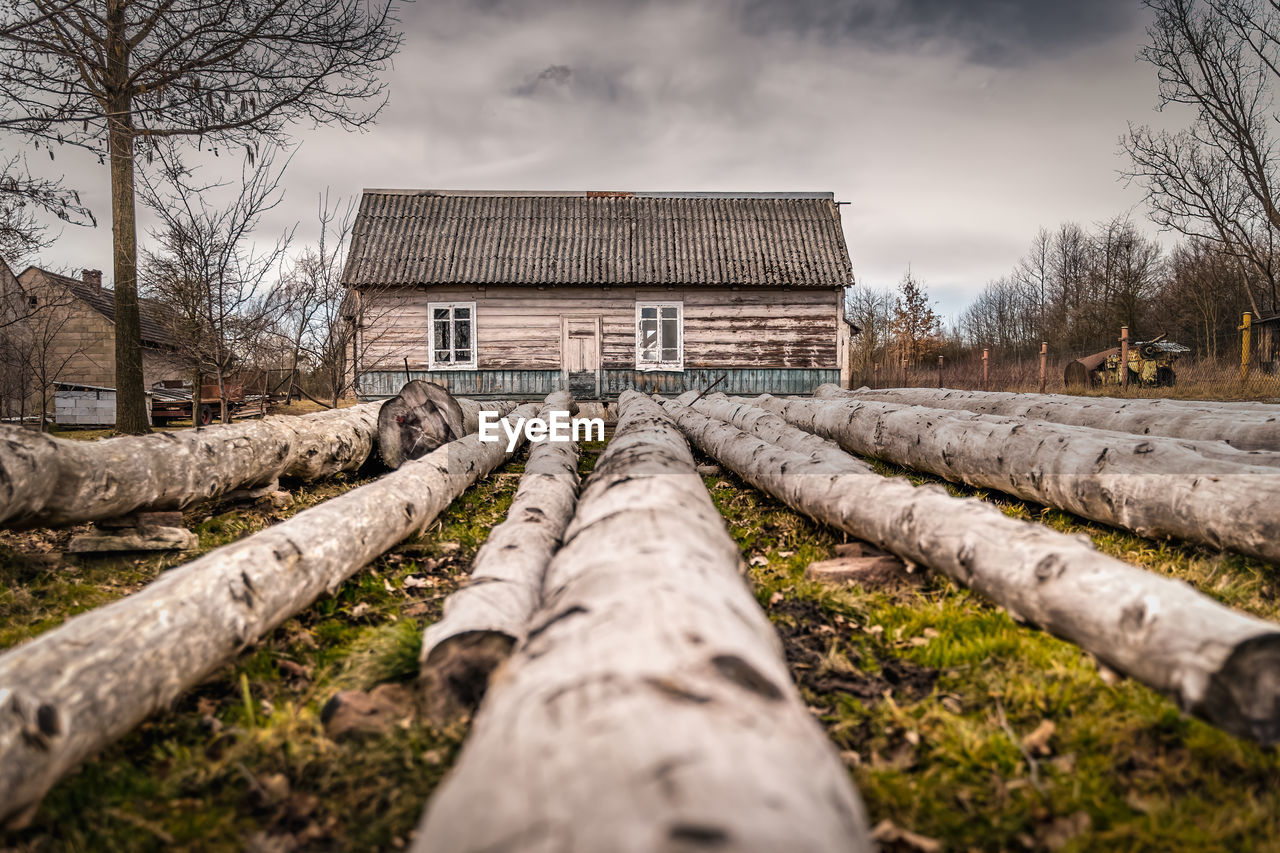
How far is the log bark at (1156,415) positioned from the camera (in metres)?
5.12

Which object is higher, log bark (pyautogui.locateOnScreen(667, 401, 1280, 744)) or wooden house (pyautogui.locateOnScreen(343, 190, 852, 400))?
wooden house (pyautogui.locateOnScreen(343, 190, 852, 400))

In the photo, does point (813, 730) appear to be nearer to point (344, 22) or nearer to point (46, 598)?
point (46, 598)

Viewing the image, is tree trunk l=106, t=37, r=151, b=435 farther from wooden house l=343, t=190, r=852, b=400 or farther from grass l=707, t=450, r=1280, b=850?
grass l=707, t=450, r=1280, b=850

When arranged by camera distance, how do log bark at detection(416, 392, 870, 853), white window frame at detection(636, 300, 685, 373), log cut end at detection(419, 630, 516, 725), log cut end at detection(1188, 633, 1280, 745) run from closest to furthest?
log bark at detection(416, 392, 870, 853)
log cut end at detection(1188, 633, 1280, 745)
log cut end at detection(419, 630, 516, 725)
white window frame at detection(636, 300, 685, 373)

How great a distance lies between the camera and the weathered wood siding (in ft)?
53.4

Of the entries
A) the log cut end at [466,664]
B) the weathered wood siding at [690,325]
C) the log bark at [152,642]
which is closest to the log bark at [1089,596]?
the log cut end at [466,664]

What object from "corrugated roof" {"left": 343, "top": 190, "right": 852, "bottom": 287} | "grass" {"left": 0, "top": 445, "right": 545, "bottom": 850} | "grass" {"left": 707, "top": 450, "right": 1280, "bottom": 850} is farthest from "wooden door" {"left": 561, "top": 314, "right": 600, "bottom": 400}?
"grass" {"left": 0, "top": 445, "right": 545, "bottom": 850}

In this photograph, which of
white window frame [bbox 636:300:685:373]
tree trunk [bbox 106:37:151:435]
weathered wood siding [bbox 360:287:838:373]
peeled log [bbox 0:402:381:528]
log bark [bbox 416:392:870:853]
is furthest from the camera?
white window frame [bbox 636:300:685:373]

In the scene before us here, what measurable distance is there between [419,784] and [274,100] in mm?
11564

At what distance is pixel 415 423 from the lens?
723 cm

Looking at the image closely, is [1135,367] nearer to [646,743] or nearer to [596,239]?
[596,239]

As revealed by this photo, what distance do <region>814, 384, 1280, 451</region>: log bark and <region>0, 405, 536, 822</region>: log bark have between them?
662cm

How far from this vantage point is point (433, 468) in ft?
16.9

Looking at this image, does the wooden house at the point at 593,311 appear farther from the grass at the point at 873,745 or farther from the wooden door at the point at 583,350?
the grass at the point at 873,745
